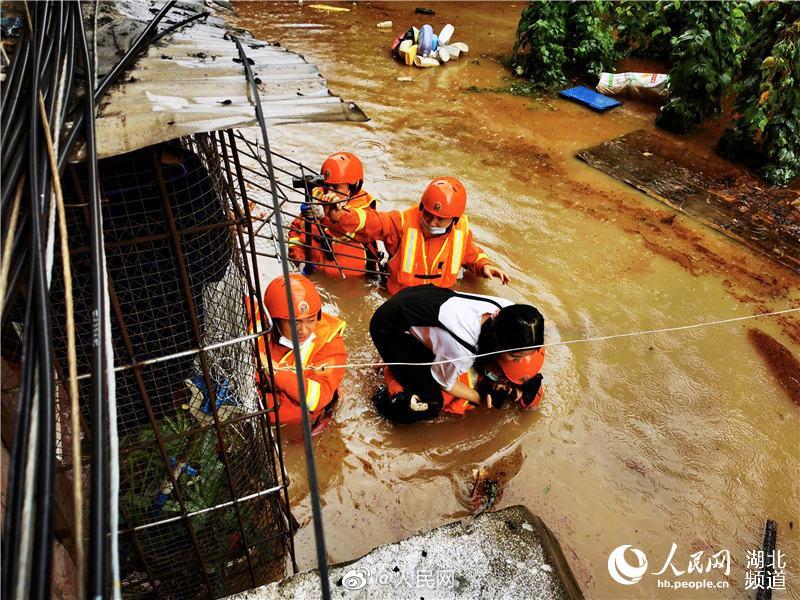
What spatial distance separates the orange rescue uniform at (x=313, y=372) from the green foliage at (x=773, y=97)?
242 inches

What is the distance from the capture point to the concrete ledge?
97.4 inches

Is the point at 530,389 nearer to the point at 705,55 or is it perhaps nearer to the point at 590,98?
the point at 705,55

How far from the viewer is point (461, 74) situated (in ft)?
32.9

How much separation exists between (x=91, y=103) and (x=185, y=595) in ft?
8.10

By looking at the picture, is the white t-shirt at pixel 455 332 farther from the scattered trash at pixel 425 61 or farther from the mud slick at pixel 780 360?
the scattered trash at pixel 425 61

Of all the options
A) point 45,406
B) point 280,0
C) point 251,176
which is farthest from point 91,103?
point 280,0

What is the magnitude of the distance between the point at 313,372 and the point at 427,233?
174cm

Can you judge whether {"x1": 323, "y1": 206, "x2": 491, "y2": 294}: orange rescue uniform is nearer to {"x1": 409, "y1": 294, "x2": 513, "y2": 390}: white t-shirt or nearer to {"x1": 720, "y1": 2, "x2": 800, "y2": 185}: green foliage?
{"x1": 409, "y1": 294, "x2": 513, "y2": 390}: white t-shirt

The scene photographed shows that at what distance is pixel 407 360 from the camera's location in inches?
166

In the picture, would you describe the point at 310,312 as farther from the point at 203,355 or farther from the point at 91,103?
the point at 91,103

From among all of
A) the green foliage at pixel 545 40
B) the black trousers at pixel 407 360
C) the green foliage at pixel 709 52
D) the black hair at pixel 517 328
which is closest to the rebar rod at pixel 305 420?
the black hair at pixel 517 328

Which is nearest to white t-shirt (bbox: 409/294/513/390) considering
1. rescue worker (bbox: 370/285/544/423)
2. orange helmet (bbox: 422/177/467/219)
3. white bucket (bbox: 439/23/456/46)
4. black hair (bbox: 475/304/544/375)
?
rescue worker (bbox: 370/285/544/423)

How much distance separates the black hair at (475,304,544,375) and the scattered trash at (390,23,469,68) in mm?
7743

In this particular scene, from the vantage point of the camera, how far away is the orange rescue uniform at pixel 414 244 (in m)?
5.04
